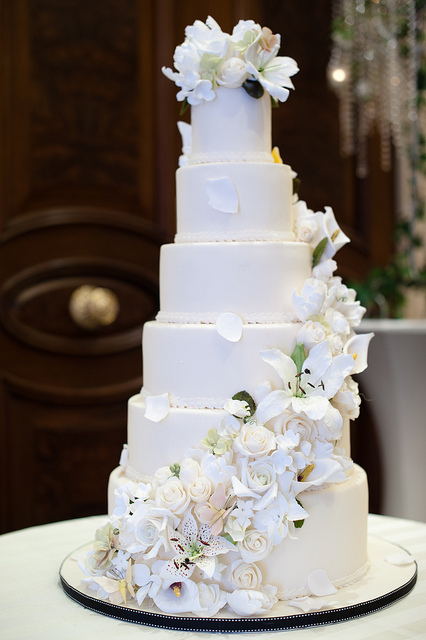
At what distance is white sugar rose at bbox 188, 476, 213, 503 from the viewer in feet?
4.77

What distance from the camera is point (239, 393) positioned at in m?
1.53

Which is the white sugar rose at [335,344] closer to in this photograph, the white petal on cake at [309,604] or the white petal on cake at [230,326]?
the white petal on cake at [230,326]

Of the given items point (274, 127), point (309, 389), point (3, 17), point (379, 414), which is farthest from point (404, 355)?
point (3, 17)

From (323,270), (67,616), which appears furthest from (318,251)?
(67,616)

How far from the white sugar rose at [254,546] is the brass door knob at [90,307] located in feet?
7.03

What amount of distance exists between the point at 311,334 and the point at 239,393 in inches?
7.1

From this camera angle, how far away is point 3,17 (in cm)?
332

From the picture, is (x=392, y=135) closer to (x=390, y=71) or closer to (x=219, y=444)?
(x=390, y=71)

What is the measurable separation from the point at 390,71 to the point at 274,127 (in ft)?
2.29

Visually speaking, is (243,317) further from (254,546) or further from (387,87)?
(387,87)

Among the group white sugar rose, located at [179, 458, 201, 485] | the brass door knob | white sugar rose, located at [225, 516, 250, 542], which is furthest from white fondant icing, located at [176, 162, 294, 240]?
the brass door knob

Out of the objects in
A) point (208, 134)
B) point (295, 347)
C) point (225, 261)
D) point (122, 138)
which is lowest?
point (295, 347)

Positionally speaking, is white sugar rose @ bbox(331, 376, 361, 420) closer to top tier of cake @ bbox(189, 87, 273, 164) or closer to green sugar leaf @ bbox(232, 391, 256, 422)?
green sugar leaf @ bbox(232, 391, 256, 422)

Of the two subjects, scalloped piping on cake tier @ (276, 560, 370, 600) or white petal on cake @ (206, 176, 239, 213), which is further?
white petal on cake @ (206, 176, 239, 213)
